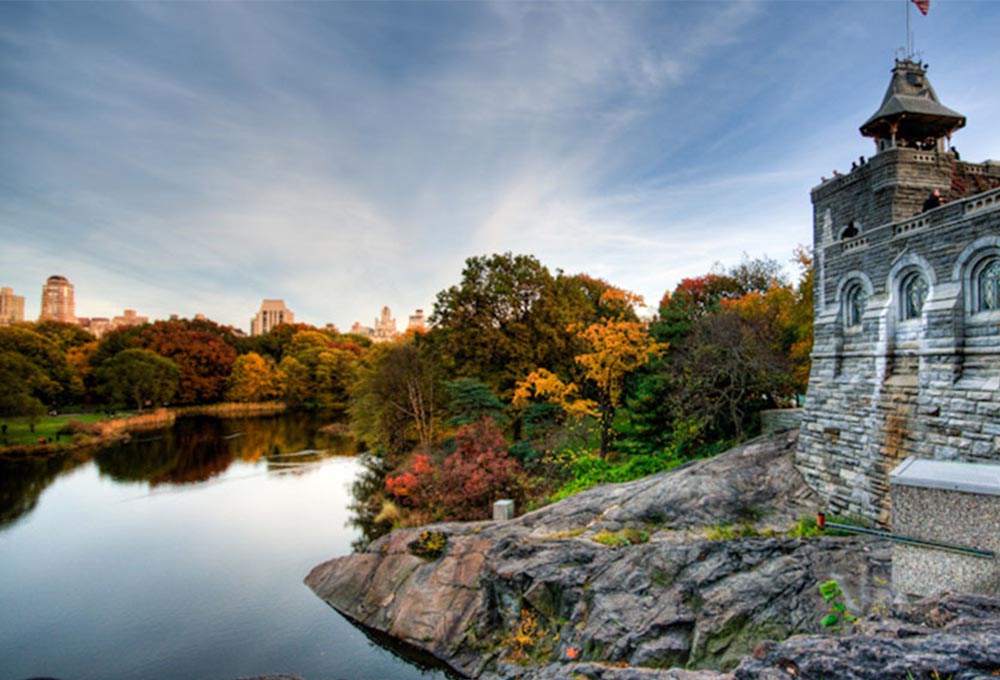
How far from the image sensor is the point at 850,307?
12.6 meters

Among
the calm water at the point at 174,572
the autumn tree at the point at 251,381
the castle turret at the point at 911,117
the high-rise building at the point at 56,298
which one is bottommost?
the calm water at the point at 174,572

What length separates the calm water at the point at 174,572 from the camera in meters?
12.4

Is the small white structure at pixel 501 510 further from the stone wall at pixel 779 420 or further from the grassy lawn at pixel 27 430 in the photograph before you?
the grassy lawn at pixel 27 430

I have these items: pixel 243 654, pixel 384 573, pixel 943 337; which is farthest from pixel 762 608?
pixel 243 654

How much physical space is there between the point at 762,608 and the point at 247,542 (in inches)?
706

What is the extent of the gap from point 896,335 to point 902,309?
565 millimetres

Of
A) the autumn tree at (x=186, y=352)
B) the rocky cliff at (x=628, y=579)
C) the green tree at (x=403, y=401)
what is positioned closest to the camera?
the rocky cliff at (x=628, y=579)

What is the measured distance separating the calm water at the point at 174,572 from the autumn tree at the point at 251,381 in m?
29.2

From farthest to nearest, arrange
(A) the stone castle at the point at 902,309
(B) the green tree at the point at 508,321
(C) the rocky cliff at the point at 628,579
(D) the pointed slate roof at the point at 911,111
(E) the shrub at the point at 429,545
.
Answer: (B) the green tree at the point at 508,321 < (E) the shrub at the point at 429,545 < (D) the pointed slate roof at the point at 911,111 < (A) the stone castle at the point at 902,309 < (C) the rocky cliff at the point at 628,579

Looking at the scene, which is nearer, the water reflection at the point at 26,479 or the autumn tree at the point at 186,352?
the water reflection at the point at 26,479

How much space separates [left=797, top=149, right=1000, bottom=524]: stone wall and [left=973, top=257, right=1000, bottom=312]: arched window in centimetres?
9

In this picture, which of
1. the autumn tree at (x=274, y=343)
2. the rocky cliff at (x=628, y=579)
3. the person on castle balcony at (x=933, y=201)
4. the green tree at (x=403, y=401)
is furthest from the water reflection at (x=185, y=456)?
the person on castle balcony at (x=933, y=201)

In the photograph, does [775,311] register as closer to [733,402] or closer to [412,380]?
[733,402]

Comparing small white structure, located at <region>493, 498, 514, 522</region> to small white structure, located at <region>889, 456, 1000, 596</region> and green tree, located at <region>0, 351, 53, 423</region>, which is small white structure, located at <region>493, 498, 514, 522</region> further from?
green tree, located at <region>0, 351, 53, 423</region>
